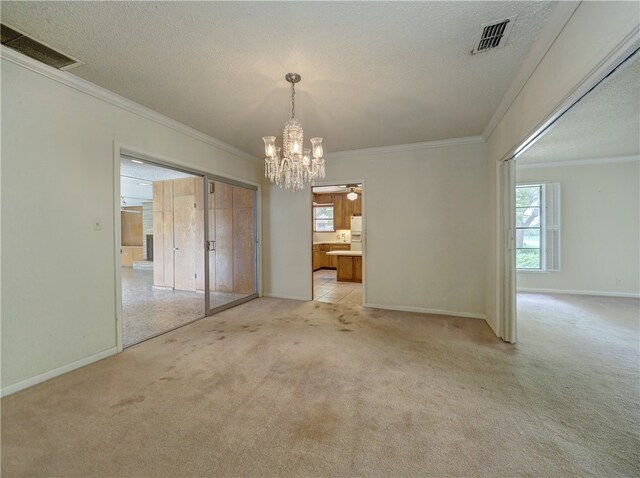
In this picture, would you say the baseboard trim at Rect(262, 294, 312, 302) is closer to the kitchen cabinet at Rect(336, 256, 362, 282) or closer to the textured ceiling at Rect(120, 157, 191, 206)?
the kitchen cabinet at Rect(336, 256, 362, 282)

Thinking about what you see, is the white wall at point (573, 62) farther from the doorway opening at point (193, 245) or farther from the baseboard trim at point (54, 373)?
the baseboard trim at point (54, 373)

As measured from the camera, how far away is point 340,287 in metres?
6.29

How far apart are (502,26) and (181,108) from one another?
121 inches

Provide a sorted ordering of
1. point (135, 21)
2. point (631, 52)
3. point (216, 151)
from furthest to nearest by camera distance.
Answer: point (216, 151) < point (135, 21) < point (631, 52)

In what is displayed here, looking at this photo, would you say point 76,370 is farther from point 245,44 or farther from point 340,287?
point 340,287

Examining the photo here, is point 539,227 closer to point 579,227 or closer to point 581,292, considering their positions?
point 579,227

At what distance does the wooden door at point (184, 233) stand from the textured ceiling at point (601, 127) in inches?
238

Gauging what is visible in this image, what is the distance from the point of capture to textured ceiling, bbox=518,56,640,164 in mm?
2658

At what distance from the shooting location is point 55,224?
7.70 ft

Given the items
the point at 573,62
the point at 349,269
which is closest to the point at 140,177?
the point at 349,269

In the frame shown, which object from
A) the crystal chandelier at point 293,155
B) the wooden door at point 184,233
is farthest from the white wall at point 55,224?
the wooden door at point 184,233

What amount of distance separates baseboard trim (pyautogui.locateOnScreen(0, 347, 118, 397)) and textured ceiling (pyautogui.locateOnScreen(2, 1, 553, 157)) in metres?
2.61

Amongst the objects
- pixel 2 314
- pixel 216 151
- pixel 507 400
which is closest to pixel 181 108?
pixel 216 151

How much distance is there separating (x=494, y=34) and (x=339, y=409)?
2.90 metres
